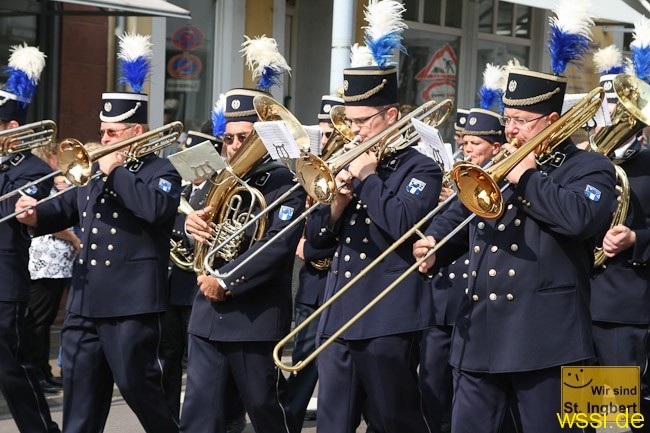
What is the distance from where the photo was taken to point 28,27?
10734mm

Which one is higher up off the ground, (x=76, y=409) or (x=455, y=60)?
(x=455, y=60)

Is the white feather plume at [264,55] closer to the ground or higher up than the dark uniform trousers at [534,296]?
higher up

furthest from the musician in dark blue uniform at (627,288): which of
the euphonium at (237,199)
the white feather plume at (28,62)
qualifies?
the white feather plume at (28,62)

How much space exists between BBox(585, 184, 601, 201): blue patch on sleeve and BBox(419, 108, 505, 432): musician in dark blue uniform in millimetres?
2264

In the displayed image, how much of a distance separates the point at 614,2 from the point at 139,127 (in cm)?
515

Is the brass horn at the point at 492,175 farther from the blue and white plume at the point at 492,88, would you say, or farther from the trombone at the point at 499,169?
the blue and white plume at the point at 492,88

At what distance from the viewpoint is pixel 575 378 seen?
4.89m

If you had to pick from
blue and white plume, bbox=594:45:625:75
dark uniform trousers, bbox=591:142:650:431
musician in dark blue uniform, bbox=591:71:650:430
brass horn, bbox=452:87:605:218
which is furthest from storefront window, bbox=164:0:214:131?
brass horn, bbox=452:87:605:218

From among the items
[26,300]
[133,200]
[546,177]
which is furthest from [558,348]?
[26,300]

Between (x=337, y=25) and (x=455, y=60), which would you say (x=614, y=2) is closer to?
(x=337, y=25)

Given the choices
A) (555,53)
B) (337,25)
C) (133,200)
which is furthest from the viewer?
(337,25)

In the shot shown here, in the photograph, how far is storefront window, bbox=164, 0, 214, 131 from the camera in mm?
11891

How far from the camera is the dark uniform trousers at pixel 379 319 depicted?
5457 mm

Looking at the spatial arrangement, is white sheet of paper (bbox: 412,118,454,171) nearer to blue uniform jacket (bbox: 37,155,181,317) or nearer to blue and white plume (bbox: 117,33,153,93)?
blue uniform jacket (bbox: 37,155,181,317)
